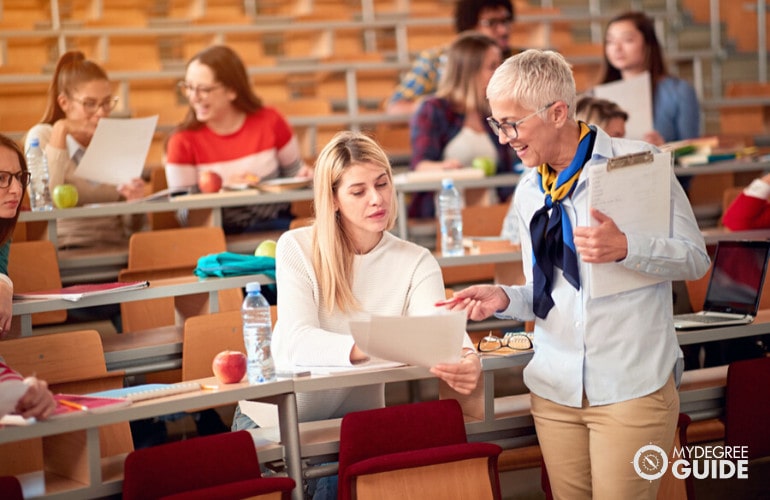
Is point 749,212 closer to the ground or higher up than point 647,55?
closer to the ground

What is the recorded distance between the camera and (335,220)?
243cm

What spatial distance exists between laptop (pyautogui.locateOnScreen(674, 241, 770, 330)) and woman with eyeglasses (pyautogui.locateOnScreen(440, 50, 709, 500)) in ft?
1.78

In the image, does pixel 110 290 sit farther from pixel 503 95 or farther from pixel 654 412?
pixel 654 412

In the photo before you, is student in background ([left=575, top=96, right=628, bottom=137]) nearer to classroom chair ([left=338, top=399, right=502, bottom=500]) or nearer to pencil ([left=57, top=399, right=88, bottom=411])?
classroom chair ([left=338, top=399, right=502, bottom=500])

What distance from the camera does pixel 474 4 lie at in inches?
210

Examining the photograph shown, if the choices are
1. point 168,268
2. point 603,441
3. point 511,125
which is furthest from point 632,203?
point 168,268

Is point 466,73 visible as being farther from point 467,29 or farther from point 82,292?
point 82,292

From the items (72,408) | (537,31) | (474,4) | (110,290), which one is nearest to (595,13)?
(537,31)

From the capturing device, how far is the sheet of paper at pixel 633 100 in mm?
4559

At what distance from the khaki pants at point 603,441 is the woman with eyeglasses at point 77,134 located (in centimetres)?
220

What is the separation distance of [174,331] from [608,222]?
1.66 meters

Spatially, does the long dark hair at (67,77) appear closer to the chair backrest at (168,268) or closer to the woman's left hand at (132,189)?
the woman's left hand at (132,189)

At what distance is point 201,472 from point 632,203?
1093 millimetres

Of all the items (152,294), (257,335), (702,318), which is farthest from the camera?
(152,294)
